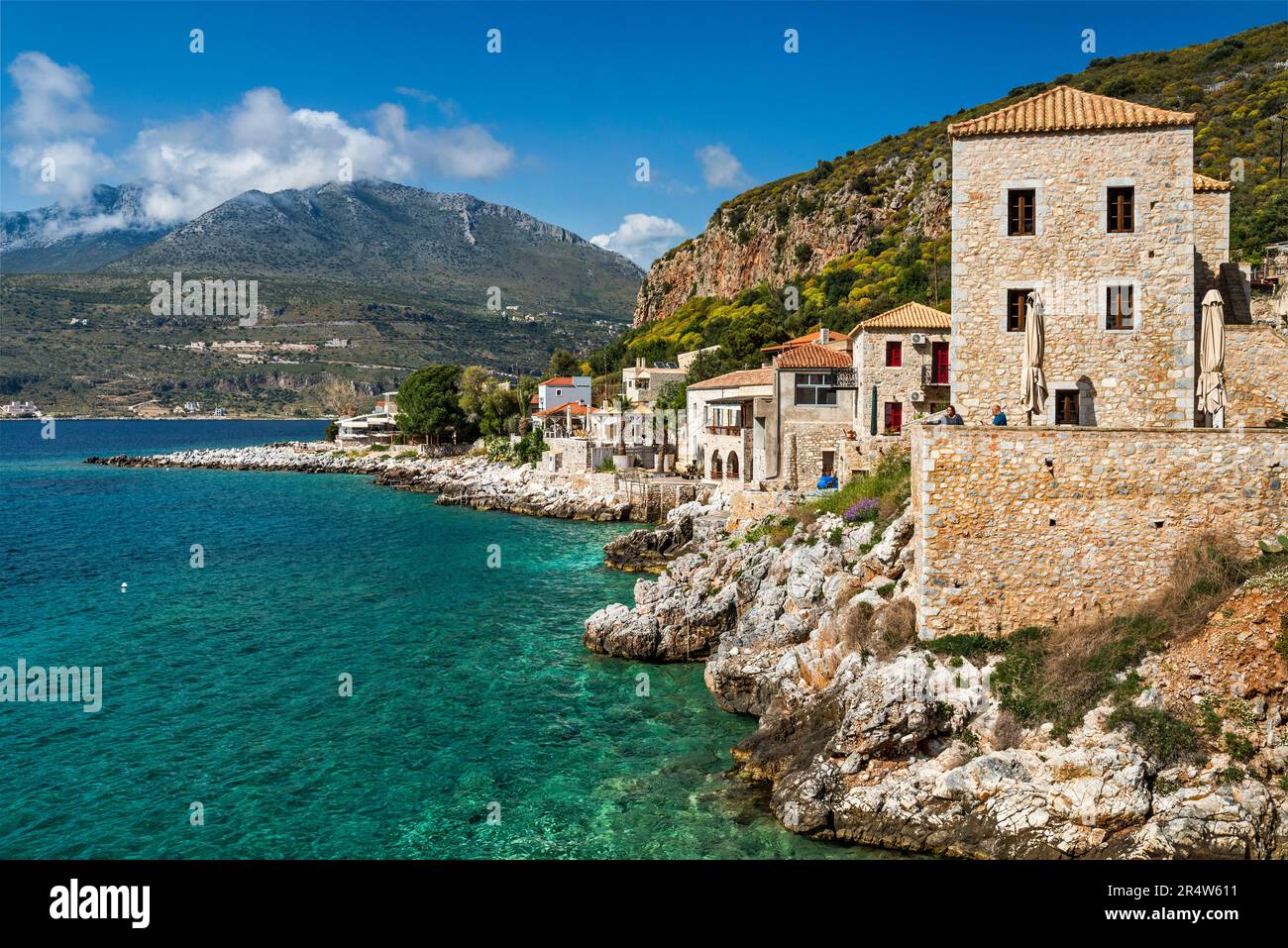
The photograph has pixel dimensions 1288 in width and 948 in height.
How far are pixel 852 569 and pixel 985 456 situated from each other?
531 centimetres

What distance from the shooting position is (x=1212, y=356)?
17078mm

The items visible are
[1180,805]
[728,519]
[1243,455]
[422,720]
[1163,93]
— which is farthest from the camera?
[1163,93]

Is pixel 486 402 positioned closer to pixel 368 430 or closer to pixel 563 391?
pixel 563 391

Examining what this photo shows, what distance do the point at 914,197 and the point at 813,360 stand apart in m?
57.0

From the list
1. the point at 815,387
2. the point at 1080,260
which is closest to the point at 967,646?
the point at 1080,260

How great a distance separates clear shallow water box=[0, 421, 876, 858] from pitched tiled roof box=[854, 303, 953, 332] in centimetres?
1415

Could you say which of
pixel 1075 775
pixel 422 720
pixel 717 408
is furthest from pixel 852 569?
pixel 717 408

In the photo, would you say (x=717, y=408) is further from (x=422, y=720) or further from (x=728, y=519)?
(x=422, y=720)

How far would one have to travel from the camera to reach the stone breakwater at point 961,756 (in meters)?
12.8

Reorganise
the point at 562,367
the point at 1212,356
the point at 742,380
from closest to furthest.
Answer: the point at 1212,356, the point at 742,380, the point at 562,367

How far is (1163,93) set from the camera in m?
66.8

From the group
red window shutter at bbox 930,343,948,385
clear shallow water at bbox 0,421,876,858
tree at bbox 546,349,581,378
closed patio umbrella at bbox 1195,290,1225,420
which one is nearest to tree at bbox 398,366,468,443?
tree at bbox 546,349,581,378

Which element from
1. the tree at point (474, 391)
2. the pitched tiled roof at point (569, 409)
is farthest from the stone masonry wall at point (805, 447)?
the tree at point (474, 391)

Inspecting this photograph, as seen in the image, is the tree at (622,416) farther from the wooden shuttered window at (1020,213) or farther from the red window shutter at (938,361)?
the wooden shuttered window at (1020,213)
